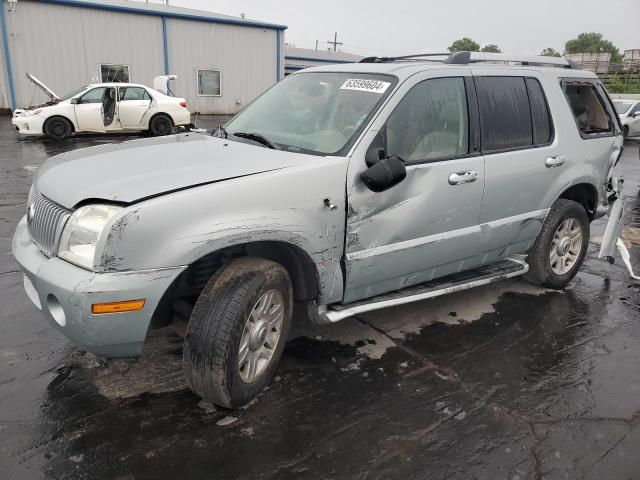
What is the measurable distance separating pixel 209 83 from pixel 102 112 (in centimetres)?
1116

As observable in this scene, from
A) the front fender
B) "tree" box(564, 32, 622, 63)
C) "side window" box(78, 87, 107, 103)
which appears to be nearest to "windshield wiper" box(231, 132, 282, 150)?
the front fender

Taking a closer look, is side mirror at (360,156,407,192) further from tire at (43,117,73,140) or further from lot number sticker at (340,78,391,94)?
tire at (43,117,73,140)

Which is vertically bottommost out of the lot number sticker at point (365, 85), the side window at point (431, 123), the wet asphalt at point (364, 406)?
the wet asphalt at point (364, 406)

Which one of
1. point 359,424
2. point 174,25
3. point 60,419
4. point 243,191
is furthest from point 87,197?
point 174,25

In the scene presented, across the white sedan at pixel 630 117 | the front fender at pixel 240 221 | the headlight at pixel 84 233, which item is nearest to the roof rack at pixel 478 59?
the front fender at pixel 240 221

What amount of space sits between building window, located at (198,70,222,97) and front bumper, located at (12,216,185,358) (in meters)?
24.0

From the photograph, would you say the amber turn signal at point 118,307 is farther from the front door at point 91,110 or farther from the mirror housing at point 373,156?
the front door at point 91,110

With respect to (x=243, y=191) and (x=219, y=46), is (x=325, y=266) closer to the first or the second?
(x=243, y=191)

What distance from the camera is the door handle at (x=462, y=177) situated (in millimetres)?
3773

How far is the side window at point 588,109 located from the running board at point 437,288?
1.42 meters

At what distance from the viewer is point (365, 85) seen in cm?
374

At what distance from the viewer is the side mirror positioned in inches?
127

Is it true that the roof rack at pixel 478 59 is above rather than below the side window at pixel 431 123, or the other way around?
above

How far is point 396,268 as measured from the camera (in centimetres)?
365
